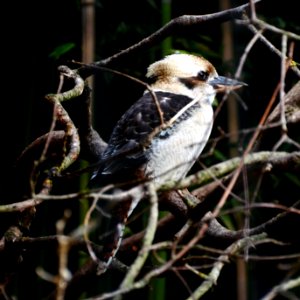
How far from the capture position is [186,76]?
261 cm

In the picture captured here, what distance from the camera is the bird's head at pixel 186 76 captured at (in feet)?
8.45

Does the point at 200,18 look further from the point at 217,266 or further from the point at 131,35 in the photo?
the point at 131,35

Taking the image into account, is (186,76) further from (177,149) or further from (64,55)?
(64,55)

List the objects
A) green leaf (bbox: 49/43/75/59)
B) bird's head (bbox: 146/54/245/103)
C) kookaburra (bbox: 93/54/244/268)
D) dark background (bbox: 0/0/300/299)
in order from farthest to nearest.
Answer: dark background (bbox: 0/0/300/299)
green leaf (bbox: 49/43/75/59)
bird's head (bbox: 146/54/245/103)
kookaburra (bbox: 93/54/244/268)

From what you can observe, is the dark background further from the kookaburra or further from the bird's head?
the kookaburra

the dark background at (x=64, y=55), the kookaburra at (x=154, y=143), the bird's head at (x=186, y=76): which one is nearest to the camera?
the kookaburra at (x=154, y=143)

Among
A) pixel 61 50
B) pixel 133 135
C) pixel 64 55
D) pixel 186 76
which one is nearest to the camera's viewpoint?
pixel 133 135

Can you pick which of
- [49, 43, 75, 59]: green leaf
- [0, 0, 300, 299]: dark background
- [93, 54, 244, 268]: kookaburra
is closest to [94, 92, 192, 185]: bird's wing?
[93, 54, 244, 268]: kookaburra

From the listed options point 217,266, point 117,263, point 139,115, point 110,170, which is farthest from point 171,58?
point 217,266

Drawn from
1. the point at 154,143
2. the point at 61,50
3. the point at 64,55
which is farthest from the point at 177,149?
the point at 64,55

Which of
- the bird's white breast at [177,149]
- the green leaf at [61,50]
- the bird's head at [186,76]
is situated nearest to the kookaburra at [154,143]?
the bird's white breast at [177,149]

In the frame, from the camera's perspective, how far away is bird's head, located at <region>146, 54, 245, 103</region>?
2574 millimetres

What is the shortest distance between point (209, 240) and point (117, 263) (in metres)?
0.28

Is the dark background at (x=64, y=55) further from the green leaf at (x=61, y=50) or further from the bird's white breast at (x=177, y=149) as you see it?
the bird's white breast at (x=177, y=149)
